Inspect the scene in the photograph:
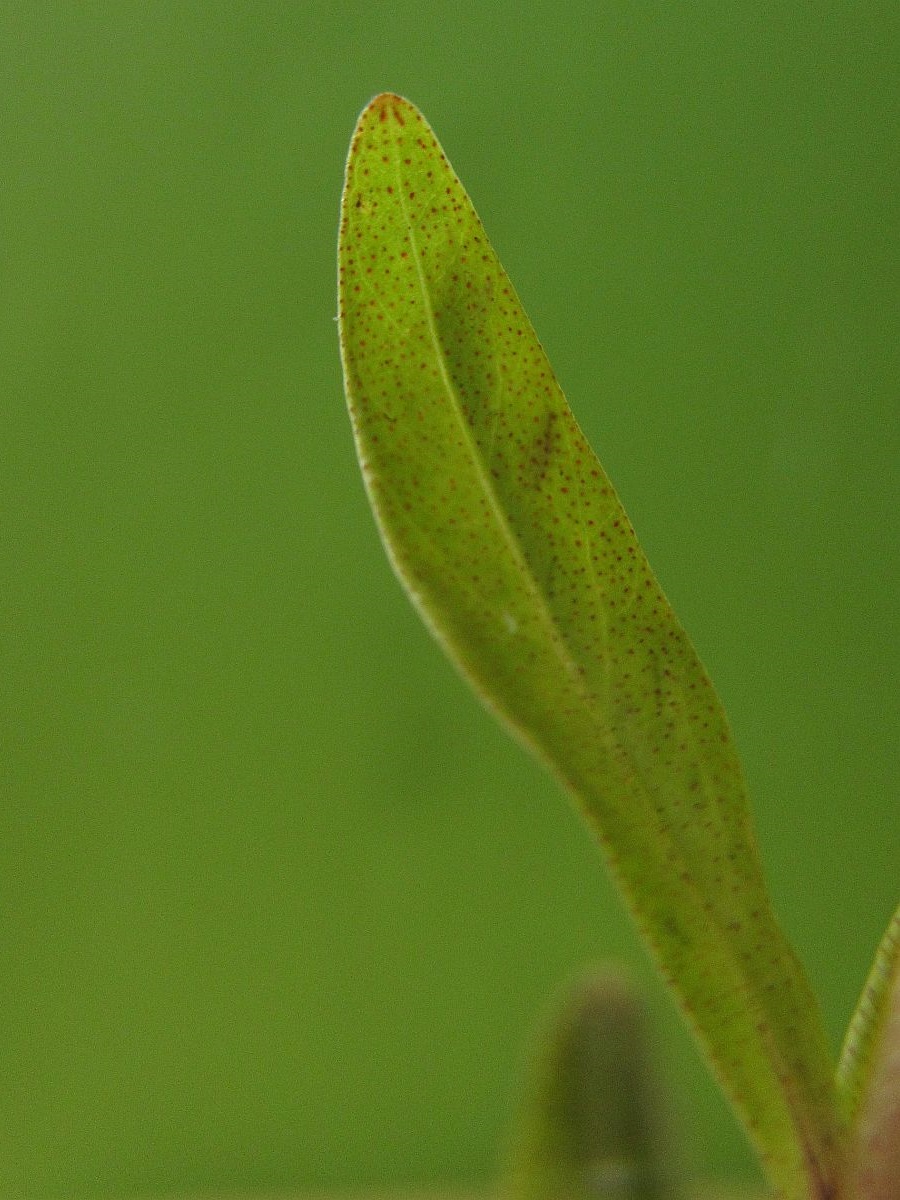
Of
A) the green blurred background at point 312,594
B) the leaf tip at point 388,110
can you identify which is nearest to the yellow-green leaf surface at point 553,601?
the leaf tip at point 388,110

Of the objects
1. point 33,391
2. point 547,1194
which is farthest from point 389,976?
point 547,1194

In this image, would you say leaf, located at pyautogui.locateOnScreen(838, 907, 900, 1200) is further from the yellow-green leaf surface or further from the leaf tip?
the leaf tip

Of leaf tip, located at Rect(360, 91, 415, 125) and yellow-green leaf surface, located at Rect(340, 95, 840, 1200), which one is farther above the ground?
leaf tip, located at Rect(360, 91, 415, 125)

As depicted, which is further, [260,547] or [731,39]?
[260,547]

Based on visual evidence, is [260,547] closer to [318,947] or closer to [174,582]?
[174,582]

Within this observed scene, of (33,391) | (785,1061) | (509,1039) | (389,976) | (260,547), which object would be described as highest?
(33,391)

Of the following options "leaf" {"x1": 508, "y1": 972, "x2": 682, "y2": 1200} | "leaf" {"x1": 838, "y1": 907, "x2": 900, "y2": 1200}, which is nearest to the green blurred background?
"leaf" {"x1": 838, "y1": 907, "x2": 900, "y2": 1200}

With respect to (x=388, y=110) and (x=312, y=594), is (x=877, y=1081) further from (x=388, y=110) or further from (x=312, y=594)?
(x=312, y=594)
